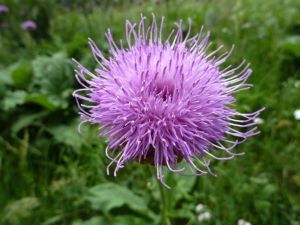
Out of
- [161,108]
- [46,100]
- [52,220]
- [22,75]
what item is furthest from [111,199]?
[22,75]

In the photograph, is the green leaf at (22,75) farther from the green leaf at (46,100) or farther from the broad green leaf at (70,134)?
the broad green leaf at (70,134)

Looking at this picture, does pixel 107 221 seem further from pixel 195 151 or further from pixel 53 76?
pixel 53 76

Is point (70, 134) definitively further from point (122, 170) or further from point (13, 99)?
point (13, 99)

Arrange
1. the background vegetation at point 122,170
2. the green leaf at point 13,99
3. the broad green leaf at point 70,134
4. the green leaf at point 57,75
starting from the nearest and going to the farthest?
the background vegetation at point 122,170, the broad green leaf at point 70,134, the green leaf at point 13,99, the green leaf at point 57,75

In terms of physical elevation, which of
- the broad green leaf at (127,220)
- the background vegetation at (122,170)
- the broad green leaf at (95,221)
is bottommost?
the broad green leaf at (95,221)

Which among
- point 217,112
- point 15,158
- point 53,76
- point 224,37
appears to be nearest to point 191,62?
point 217,112

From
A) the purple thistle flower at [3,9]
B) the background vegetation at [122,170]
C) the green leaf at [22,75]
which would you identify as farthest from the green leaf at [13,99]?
the purple thistle flower at [3,9]

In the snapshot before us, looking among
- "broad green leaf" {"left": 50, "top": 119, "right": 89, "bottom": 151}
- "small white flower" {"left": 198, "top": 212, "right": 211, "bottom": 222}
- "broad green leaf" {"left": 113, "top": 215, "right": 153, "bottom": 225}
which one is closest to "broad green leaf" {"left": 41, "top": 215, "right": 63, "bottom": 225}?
"broad green leaf" {"left": 113, "top": 215, "right": 153, "bottom": 225}
